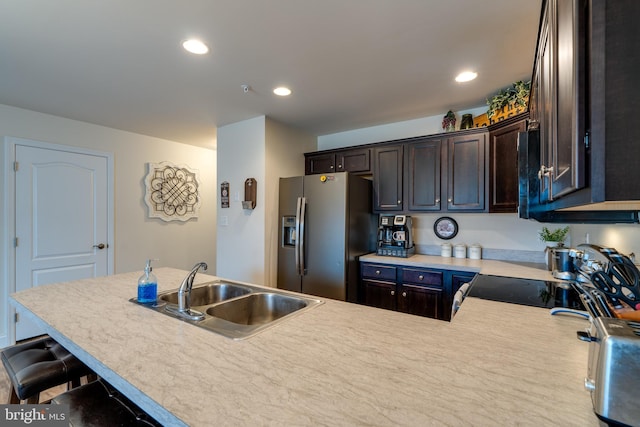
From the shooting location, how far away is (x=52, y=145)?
306cm

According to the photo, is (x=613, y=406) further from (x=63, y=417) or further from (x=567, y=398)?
(x=63, y=417)

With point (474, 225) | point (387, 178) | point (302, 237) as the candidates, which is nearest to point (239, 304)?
point (302, 237)

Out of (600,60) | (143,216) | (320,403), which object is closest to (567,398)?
(320,403)

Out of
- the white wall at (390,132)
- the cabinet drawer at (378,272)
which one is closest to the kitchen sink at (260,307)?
the cabinet drawer at (378,272)

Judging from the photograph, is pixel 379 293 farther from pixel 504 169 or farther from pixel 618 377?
pixel 618 377

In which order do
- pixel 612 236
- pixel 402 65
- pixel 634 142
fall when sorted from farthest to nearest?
1. pixel 402 65
2. pixel 612 236
3. pixel 634 142

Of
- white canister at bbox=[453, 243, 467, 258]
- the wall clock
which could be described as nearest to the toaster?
white canister at bbox=[453, 243, 467, 258]

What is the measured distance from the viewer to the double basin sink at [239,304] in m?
1.36

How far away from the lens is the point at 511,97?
232 centimetres

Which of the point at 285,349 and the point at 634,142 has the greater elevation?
the point at 634,142

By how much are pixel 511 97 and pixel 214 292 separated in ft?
9.00

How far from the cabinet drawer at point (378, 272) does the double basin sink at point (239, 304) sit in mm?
1429

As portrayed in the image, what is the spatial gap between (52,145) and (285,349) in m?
3.71

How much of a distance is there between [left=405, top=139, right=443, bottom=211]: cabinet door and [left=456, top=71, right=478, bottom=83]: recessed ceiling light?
24.7 inches
